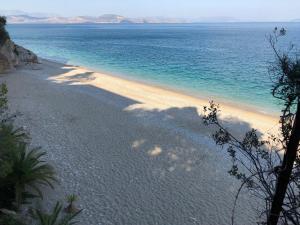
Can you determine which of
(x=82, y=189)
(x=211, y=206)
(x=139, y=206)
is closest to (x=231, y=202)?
(x=211, y=206)

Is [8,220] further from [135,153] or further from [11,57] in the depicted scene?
[11,57]

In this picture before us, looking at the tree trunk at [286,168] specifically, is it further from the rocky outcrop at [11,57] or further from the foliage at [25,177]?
the rocky outcrop at [11,57]

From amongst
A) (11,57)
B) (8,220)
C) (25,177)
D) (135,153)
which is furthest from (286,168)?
(11,57)

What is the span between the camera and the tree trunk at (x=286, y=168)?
3.82 metres

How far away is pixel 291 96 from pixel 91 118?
12774 millimetres

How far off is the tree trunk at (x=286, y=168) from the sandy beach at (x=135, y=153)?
4444mm

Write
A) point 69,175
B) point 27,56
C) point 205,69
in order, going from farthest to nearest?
1. point 205,69
2. point 27,56
3. point 69,175

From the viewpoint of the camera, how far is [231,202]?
931 centimetres

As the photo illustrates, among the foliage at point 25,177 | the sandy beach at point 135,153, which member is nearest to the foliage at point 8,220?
the foliage at point 25,177

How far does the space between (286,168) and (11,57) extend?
89.0ft

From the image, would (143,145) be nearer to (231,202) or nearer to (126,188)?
(126,188)

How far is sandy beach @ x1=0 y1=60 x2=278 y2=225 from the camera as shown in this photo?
880 centimetres

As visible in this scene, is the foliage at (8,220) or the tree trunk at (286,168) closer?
the tree trunk at (286,168)

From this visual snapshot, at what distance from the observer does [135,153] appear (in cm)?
1215
